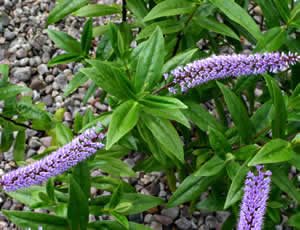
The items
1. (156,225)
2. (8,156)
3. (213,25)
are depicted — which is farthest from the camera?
(8,156)

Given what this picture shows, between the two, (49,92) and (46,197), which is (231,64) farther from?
(49,92)

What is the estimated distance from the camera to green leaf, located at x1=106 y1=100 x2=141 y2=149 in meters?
1.47

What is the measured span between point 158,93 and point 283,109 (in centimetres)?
60

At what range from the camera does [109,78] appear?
163 centimetres

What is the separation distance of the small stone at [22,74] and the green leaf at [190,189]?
2188 millimetres

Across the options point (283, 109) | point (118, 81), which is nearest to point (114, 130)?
point (118, 81)

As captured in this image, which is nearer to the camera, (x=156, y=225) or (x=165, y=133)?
(x=165, y=133)

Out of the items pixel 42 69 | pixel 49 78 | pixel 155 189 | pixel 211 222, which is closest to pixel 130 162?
pixel 155 189

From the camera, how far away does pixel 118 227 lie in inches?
72.9

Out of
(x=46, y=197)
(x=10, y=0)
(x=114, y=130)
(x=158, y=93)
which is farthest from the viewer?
(x=10, y=0)

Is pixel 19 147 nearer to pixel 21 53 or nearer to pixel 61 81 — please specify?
pixel 61 81

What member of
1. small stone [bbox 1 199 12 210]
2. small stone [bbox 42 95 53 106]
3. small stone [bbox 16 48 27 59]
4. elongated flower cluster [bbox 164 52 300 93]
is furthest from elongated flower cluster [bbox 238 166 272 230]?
small stone [bbox 16 48 27 59]

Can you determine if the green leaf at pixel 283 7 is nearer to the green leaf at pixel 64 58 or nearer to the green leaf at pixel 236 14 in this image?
the green leaf at pixel 236 14

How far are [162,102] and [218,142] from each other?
1.39 feet
